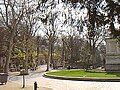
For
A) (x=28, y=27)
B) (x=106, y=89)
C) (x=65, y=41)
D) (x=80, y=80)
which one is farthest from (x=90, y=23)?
(x=65, y=41)

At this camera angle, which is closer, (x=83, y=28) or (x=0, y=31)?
(x=83, y=28)

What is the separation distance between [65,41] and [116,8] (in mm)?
72236

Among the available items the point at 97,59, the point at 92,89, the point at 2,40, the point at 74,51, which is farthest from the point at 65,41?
the point at 92,89

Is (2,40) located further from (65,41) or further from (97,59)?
(97,59)

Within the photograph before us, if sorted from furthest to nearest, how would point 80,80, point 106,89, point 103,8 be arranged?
point 80,80
point 106,89
point 103,8

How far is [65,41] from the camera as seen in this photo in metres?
82.6

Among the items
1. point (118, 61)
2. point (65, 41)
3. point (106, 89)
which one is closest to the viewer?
point (106, 89)

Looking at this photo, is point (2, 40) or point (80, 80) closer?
point (80, 80)

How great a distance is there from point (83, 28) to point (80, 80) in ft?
74.0

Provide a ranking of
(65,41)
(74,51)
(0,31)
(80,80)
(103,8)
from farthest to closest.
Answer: (74,51) → (65,41) → (0,31) → (80,80) → (103,8)

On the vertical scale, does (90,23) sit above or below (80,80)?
above

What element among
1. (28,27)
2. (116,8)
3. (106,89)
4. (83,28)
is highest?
(28,27)

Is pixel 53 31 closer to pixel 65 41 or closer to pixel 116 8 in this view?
pixel 65 41

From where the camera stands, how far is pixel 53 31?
6231cm
